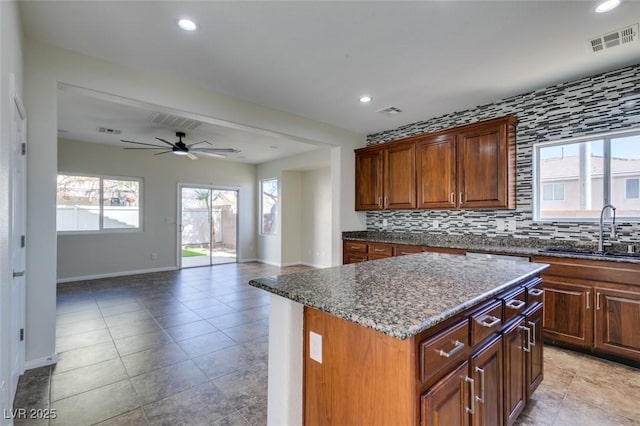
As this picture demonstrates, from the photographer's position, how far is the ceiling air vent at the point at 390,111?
3936 millimetres

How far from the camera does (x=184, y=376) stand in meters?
2.33

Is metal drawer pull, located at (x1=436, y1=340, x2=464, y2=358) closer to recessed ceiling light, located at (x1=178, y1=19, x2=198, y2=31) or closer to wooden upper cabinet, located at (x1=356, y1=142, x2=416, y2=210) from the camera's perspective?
recessed ceiling light, located at (x1=178, y1=19, x2=198, y2=31)

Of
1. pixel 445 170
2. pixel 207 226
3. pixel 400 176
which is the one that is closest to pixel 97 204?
pixel 207 226

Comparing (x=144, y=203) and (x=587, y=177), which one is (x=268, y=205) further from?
(x=587, y=177)

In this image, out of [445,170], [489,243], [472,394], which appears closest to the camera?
[472,394]

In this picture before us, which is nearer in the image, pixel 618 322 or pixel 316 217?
pixel 618 322

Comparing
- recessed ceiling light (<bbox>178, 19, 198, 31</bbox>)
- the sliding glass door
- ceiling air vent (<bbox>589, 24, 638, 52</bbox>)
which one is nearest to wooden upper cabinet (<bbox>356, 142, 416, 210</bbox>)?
ceiling air vent (<bbox>589, 24, 638, 52</bbox>)

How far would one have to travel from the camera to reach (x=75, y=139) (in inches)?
218

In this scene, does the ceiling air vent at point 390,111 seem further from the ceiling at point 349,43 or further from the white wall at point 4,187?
the white wall at point 4,187

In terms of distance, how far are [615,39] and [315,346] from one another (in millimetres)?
3221

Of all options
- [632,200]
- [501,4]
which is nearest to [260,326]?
[501,4]

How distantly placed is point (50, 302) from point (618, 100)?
17.7 ft

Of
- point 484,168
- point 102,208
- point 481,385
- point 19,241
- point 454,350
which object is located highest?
point 484,168

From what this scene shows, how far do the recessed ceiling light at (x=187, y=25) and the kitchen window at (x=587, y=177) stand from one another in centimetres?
365
